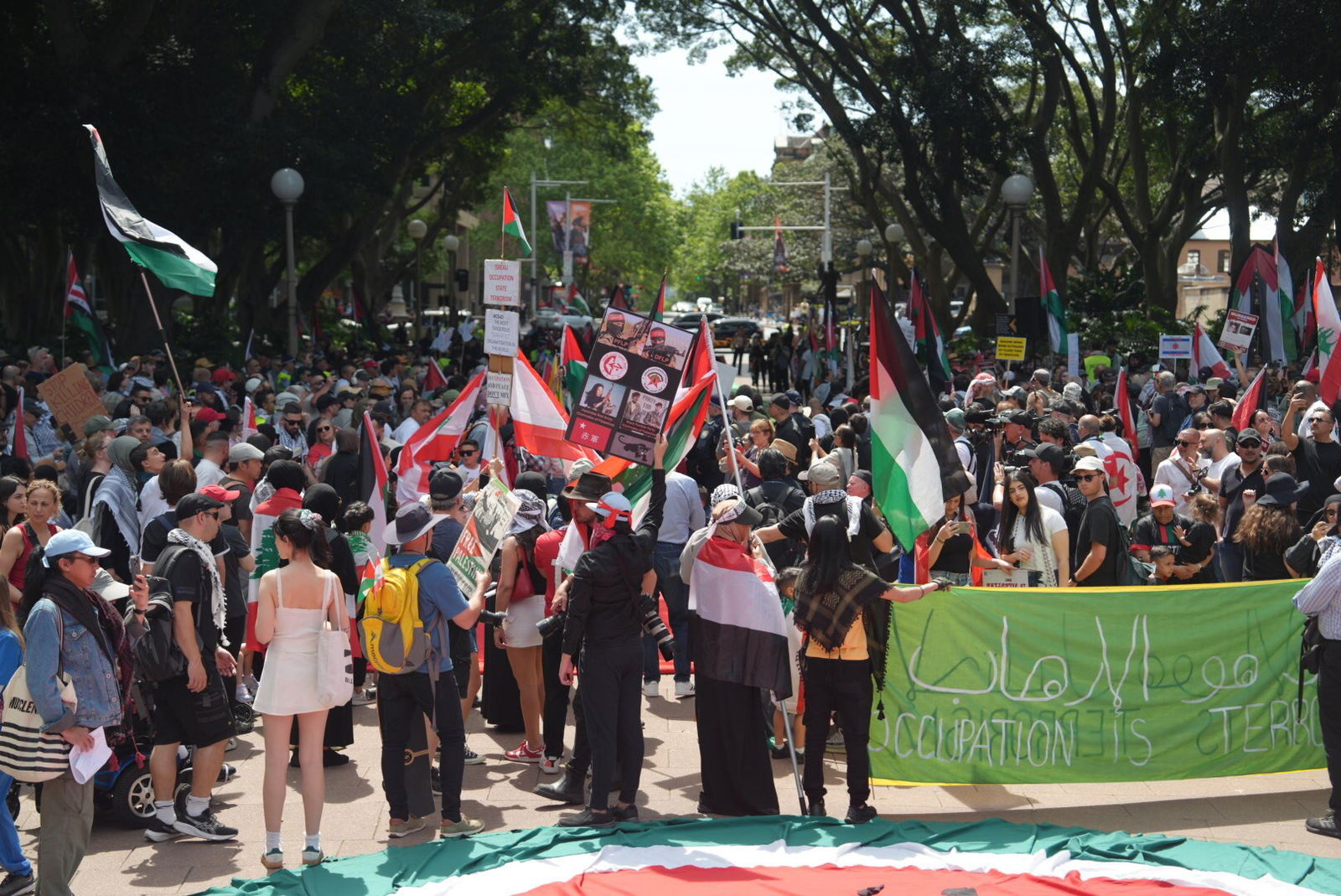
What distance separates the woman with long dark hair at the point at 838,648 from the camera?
7.23 metres

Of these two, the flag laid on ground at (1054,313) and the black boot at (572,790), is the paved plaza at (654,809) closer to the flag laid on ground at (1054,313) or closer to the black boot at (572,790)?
the black boot at (572,790)

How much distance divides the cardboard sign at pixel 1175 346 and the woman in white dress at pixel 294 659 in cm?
1517

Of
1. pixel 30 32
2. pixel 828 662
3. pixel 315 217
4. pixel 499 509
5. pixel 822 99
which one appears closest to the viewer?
pixel 828 662

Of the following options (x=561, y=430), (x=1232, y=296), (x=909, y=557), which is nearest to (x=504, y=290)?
(x=561, y=430)

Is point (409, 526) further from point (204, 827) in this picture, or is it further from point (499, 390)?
point (499, 390)

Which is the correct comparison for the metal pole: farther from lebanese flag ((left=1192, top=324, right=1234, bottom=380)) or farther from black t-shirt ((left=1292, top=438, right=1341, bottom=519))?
black t-shirt ((left=1292, top=438, right=1341, bottom=519))

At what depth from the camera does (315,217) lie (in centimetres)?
2758

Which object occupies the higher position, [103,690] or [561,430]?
[561,430]

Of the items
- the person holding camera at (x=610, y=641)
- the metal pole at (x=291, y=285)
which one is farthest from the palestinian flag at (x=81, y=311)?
the person holding camera at (x=610, y=641)

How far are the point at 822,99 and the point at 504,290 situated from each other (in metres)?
21.5

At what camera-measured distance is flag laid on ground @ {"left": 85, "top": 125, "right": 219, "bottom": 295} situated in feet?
37.6

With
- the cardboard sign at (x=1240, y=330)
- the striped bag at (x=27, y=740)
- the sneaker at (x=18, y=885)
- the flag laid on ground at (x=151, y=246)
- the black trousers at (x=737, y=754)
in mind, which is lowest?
the sneaker at (x=18, y=885)

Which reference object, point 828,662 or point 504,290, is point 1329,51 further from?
point 828,662

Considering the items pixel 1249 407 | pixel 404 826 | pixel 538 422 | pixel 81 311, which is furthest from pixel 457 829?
pixel 81 311
